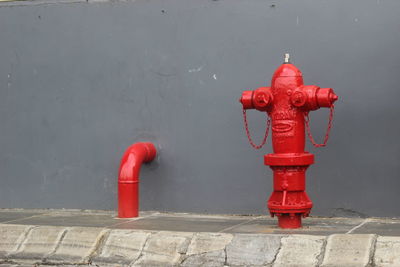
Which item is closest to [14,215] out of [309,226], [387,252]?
[309,226]

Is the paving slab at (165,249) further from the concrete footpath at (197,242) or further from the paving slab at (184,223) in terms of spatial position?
the paving slab at (184,223)

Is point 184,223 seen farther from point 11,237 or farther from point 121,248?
point 11,237

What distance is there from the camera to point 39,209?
26.8ft

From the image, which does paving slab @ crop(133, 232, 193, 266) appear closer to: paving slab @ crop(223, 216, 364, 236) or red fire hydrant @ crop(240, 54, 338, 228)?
paving slab @ crop(223, 216, 364, 236)

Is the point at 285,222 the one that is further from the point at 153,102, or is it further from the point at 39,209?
the point at 39,209

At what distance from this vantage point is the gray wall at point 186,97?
6.99 metres

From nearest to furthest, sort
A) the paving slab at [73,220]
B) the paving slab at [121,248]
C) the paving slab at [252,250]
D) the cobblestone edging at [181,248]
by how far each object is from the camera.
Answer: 1. the cobblestone edging at [181,248]
2. the paving slab at [252,250]
3. the paving slab at [121,248]
4. the paving slab at [73,220]

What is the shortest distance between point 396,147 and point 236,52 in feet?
5.64

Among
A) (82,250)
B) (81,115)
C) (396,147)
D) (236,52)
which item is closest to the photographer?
(82,250)

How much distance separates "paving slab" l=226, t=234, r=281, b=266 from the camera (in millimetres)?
5574

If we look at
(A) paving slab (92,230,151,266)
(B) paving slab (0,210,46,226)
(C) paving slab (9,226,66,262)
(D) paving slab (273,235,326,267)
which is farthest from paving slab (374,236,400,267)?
(B) paving slab (0,210,46,226)

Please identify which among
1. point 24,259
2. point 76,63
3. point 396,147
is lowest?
point 24,259

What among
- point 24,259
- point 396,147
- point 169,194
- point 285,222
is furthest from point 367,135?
point 24,259

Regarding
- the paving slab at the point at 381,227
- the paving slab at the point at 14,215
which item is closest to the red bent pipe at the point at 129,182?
the paving slab at the point at 14,215
